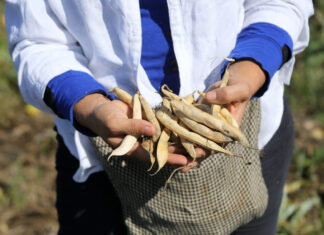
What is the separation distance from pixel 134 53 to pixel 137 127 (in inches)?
10.6

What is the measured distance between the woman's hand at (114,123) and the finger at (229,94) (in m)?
0.15

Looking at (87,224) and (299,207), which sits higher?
(87,224)

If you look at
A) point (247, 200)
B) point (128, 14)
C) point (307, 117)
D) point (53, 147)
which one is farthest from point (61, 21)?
point (307, 117)

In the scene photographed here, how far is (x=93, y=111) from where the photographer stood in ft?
3.77

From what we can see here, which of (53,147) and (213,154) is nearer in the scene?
(213,154)

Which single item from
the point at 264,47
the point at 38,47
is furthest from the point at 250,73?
the point at 38,47

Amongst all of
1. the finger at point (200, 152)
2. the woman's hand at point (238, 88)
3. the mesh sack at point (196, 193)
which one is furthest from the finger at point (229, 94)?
the mesh sack at point (196, 193)

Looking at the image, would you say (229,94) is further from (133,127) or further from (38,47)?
(38,47)

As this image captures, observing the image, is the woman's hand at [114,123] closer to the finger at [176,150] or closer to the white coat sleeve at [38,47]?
the finger at [176,150]

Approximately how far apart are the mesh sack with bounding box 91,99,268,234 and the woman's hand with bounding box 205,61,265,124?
0.56 ft

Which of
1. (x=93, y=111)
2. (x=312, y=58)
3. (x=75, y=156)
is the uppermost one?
(x=93, y=111)

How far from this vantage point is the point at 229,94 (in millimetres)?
1082

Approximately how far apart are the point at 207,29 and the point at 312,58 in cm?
247

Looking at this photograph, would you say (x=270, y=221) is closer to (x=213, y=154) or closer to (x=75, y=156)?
(x=213, y=154)
